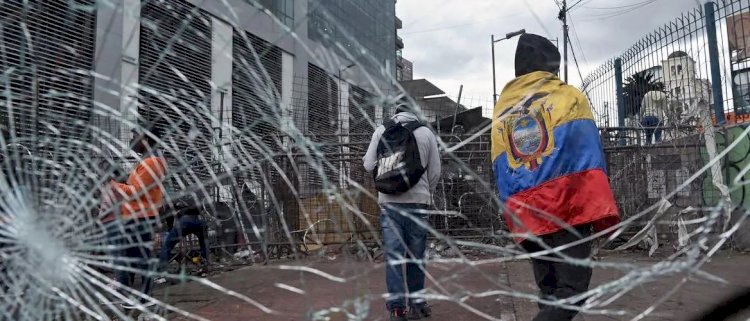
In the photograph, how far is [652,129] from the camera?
21.8 ft

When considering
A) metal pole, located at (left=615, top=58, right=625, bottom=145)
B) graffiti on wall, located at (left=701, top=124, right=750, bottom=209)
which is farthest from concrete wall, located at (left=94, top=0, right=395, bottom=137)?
metal pole, located at (left=615, top=58, right=625, bottom=145)

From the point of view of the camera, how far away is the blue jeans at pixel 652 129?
6.70m

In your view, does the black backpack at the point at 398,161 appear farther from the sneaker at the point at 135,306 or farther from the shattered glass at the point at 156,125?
the sneaker at the point at 135,306

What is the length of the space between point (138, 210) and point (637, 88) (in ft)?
21.0

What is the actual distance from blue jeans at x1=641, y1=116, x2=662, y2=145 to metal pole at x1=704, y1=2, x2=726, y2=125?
2.55 ft

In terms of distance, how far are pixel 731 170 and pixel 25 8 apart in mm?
5081

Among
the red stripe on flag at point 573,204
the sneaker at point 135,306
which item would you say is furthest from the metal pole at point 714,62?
the sneaker at point 135,306

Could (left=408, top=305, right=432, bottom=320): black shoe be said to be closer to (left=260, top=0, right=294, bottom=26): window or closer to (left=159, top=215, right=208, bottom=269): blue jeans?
(left=159, top=215, right=208, bottom=269): blue jeans

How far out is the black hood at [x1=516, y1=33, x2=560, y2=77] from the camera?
2193 millimetres

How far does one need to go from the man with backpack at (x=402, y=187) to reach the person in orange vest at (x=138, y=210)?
106cm

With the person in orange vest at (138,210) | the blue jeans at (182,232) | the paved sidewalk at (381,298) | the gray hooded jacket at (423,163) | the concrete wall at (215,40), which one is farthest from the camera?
the blue jeans at (182,232)

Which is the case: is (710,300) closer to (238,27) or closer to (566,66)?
(566,66)

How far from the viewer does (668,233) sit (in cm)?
621

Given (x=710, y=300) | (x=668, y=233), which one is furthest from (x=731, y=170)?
(x=710, y=300)
